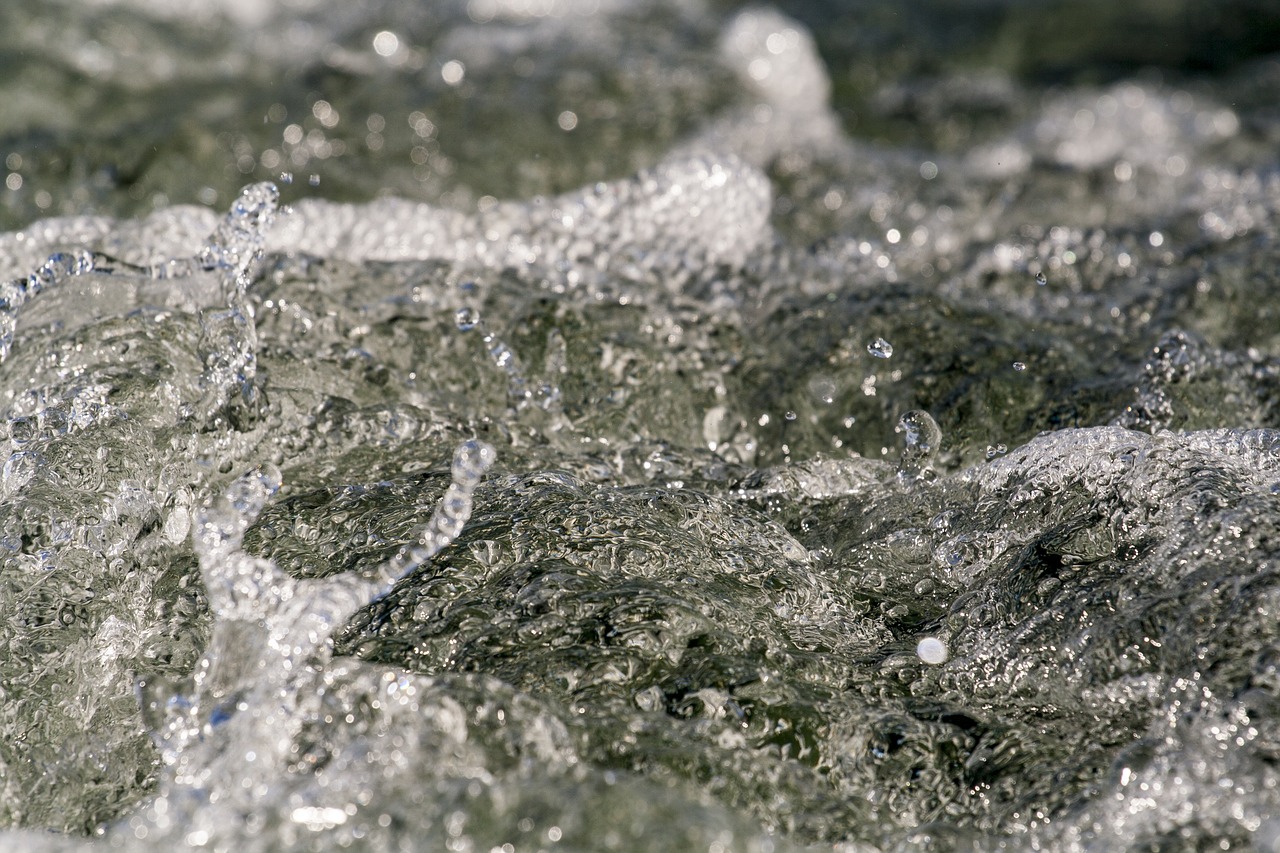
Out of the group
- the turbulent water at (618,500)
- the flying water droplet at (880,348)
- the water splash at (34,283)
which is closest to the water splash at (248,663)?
the turbulent water at (618,500)

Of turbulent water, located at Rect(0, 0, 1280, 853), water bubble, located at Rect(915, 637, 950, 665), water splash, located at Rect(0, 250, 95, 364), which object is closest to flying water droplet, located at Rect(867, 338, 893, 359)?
turbulent water, located at Rect(0, 0, 1280, 853)

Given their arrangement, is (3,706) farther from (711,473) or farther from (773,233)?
(773,233)

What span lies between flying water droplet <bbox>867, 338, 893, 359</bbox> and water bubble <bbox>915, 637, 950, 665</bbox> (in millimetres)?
829

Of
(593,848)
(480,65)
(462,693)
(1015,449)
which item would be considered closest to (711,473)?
(1015,449)

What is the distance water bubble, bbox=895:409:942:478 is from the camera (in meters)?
2.22

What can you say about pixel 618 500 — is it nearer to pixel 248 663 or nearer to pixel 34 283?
pixel 248 663

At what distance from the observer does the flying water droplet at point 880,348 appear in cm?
253

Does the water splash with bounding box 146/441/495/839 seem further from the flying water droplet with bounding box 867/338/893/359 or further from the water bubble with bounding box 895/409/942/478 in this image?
the flying water droplet with bounding box 867/338/893/359

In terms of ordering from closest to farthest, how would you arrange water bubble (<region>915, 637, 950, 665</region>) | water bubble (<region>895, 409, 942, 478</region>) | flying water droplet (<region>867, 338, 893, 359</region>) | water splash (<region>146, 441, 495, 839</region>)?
water splash (<region>146, 441, 495, 839</region>) → water bubble (<region>915, 637, 950, 665</region>) → water bubble (<region>895, 409, 942, 478</region>) → flying water droplet (<region>867, 338, 893, 359</region>)

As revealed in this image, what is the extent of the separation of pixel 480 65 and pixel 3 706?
10.1 feet

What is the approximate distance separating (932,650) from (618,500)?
1.78ft

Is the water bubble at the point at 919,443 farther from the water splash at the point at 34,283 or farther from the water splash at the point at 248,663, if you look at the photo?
the water splash at the point at 34,283

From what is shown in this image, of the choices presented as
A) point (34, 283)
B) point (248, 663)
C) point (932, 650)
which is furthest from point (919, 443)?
point (34, 283)

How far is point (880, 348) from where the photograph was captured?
254 centimetres
